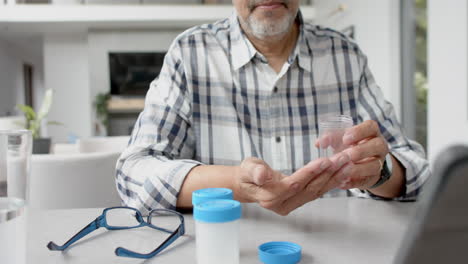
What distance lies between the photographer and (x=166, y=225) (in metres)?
0.72

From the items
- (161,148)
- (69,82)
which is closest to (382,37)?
(161,148)

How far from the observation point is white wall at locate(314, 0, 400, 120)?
13.3ft

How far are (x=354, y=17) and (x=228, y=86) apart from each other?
4376 millimetres

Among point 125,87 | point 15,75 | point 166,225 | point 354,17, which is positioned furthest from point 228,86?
point 15,75

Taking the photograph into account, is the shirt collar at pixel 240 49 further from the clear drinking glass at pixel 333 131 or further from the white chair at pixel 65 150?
the white chair at pixel 65 150

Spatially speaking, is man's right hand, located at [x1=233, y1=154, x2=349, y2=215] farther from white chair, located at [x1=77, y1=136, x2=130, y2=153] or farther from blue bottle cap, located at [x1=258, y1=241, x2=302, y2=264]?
white chair, located at [x1=77, y1=136, x2=130, y2=153]

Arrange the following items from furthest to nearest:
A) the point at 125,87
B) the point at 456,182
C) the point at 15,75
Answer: the point at 15,75 < the point at 125,87 < the point at 456,182

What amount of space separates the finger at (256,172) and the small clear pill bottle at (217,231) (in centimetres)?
16

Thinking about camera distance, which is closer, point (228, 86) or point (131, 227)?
point (131, 227)

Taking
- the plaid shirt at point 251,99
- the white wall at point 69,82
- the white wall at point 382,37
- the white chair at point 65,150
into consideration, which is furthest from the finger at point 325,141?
the white wall at point 69,82

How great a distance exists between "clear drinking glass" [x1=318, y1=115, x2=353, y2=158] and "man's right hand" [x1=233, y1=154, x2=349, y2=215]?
0.18 ft

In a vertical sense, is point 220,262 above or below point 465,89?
below

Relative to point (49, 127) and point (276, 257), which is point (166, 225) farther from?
point (49, 127)

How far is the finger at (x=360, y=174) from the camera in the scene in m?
0.71
